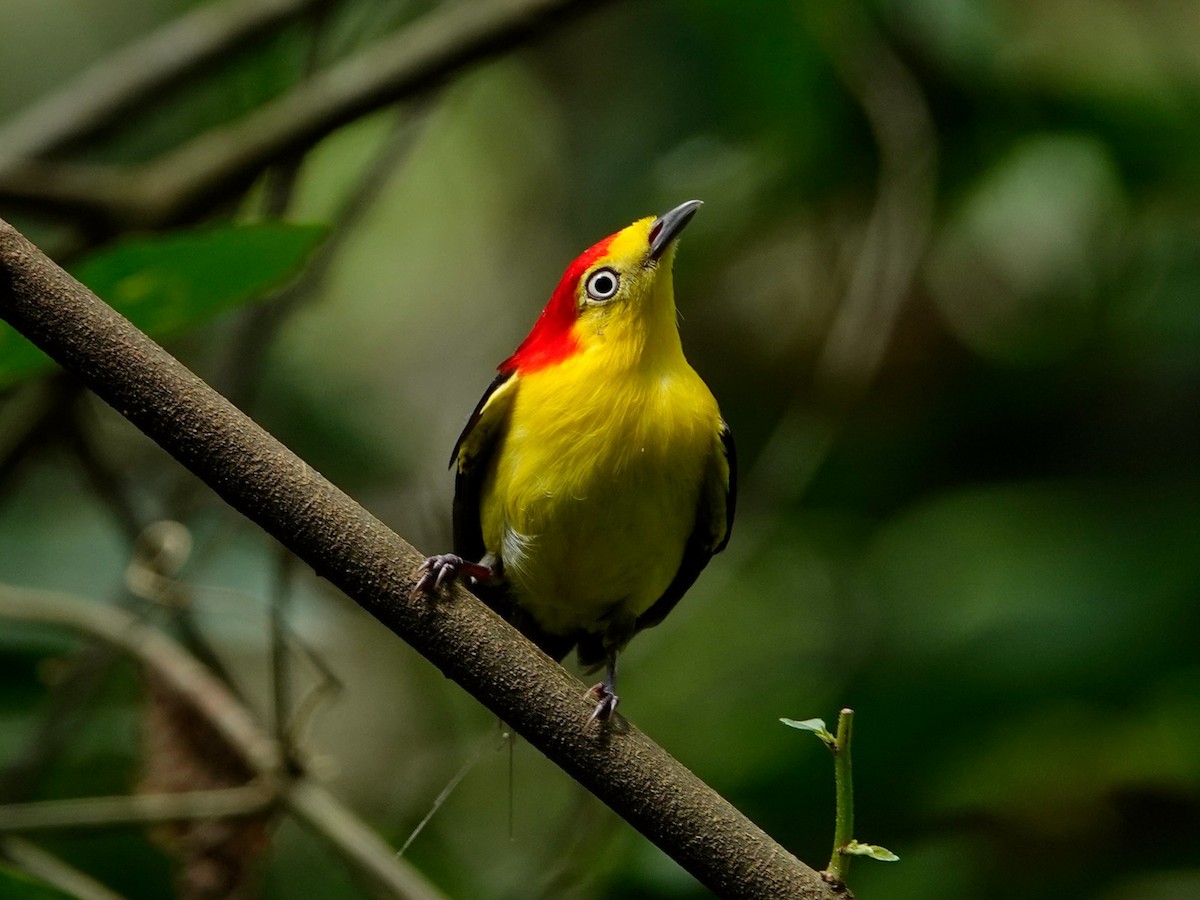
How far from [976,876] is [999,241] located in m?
2.59

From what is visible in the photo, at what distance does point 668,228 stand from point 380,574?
1401 mm

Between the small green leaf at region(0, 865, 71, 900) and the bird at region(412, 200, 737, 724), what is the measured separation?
1.00m

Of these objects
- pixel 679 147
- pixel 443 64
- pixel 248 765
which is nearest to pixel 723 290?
pixel 679 147

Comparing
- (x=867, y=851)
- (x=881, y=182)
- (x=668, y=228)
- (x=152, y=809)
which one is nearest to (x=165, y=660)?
(x=152, y=809)

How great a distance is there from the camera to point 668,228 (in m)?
3.19

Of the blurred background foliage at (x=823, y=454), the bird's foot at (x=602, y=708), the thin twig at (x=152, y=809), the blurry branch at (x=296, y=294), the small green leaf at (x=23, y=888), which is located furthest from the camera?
the blurry branch at (x=296, y=294)

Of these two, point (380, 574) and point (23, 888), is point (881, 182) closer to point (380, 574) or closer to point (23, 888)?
point (380, 574)

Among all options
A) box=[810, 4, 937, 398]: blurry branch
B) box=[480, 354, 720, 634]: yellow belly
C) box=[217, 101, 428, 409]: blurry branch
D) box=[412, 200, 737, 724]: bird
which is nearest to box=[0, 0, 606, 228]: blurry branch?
box=[217, 101, 428, 409]: blurry branch

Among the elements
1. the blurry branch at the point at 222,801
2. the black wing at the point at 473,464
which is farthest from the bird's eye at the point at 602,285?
the blurry branch at the point at 222,801

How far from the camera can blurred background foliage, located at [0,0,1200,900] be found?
4.05 metres

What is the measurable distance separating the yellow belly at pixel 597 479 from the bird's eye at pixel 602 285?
16cm

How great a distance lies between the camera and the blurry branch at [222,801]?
322 centimetres

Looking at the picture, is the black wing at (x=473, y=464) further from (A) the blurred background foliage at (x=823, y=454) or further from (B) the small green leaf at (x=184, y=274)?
(B) the small green leaf at (x=184, y=274)

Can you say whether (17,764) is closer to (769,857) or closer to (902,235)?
(769,857)
